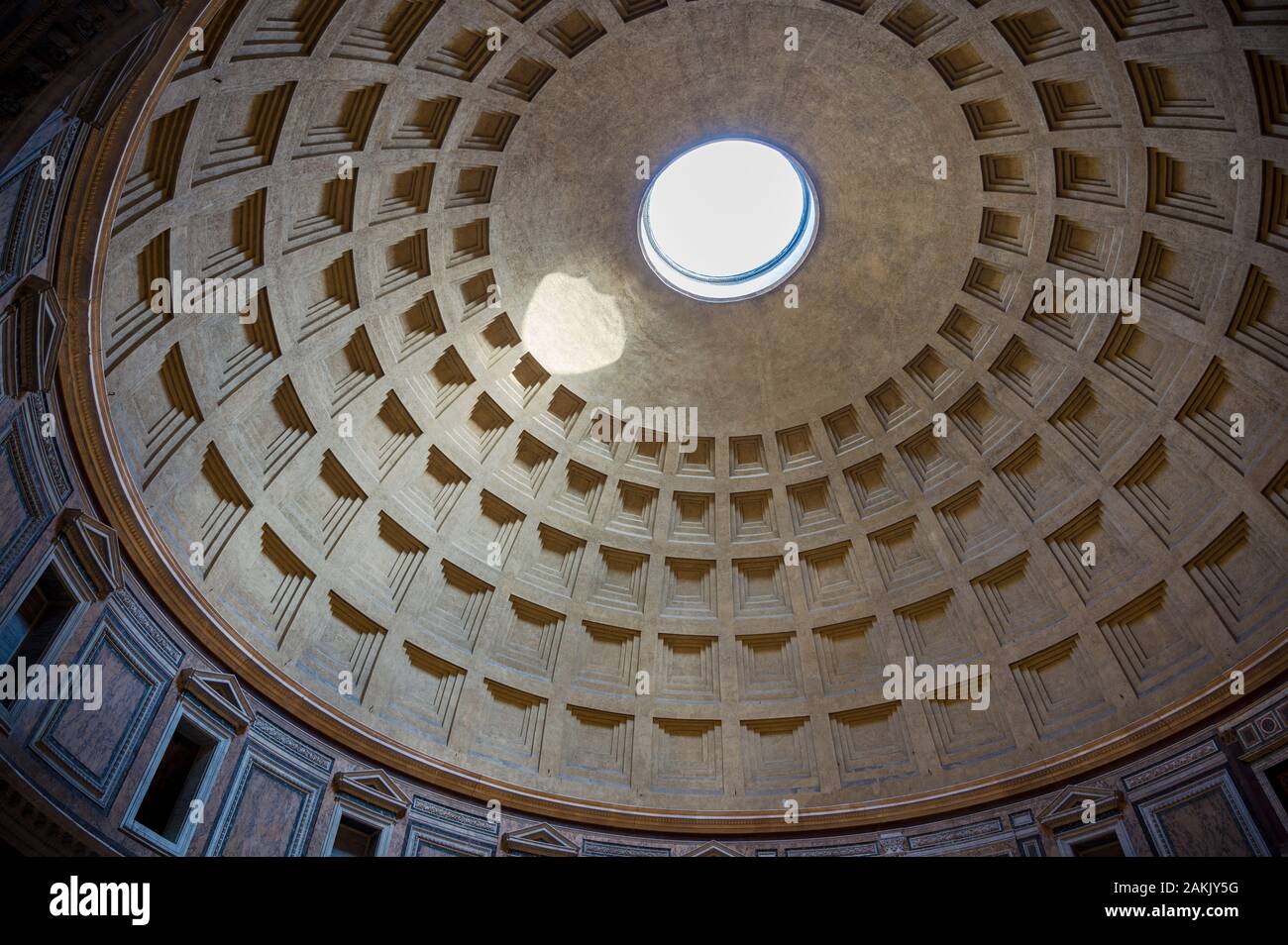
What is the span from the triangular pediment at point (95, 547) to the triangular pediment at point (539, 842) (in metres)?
10.5

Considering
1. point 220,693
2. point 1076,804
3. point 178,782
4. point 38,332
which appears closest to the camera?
point 38,332

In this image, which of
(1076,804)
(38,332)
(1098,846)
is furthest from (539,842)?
(38,332)

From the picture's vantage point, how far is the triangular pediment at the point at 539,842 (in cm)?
2153

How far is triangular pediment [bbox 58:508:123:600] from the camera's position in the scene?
15.2 m

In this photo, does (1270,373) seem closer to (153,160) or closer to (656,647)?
(656,647)

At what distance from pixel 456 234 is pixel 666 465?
9085mm

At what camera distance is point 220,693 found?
18.2 m

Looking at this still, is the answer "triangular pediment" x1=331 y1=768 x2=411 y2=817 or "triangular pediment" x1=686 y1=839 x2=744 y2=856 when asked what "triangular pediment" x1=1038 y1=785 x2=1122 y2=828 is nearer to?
"triangular pediment" x1=686 y1=839 x2=744 y2=856

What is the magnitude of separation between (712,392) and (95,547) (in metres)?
17.0

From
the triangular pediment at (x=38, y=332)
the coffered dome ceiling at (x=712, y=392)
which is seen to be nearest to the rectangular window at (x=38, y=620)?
the coffered dome ceiling at (x=712, y=392)

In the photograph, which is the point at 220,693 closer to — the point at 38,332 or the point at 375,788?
the point at 375,788
